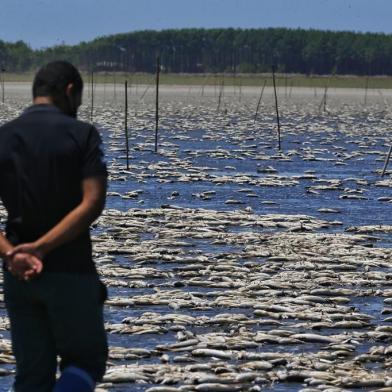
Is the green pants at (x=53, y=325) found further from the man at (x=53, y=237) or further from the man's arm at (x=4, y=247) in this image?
the man's arm at (x=4, y=247)

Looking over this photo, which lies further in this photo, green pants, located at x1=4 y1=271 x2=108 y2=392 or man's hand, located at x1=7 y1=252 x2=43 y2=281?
green pants, located at x1=4 y1=271 x2=108 y2=392

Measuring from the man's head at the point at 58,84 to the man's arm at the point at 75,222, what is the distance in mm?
528

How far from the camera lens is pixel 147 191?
2625 cm

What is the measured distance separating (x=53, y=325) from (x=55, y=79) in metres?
1.40

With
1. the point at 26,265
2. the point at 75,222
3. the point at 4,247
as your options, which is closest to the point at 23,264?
the point at 26,265

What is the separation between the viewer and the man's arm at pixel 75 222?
721cm

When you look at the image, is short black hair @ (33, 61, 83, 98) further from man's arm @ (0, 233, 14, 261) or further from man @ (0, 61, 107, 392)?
man's arm @ (0, 233, 14, 261)

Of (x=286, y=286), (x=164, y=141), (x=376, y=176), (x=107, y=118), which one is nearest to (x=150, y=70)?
(x=107, y=118)

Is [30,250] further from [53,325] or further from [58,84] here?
[58,84]

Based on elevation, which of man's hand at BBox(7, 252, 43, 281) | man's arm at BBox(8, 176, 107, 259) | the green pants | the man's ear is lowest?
the green pants

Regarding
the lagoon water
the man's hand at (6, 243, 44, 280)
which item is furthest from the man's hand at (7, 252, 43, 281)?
the lagoon water

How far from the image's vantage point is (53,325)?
7.38 m

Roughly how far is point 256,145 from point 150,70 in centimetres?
15404

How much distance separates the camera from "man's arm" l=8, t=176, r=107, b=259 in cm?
721
